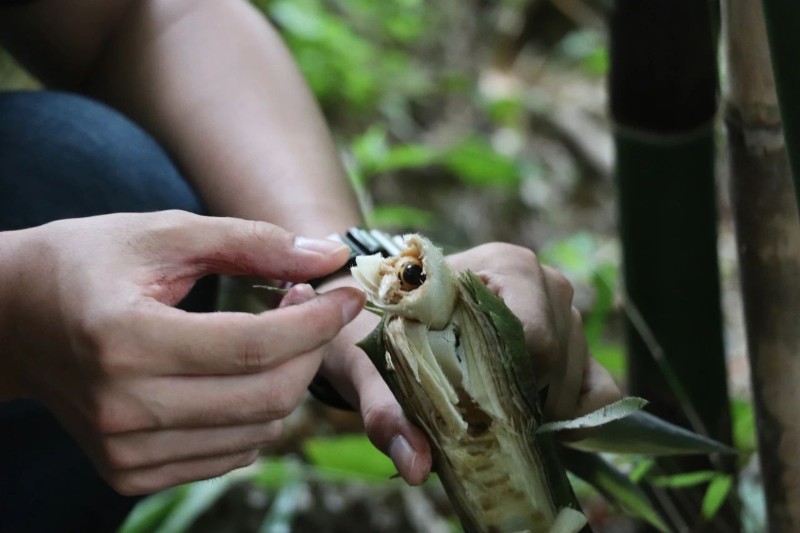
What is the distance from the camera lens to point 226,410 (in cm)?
39

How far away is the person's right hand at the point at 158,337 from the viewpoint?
0.37m

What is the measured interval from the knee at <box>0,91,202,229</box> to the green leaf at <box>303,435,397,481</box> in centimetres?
28

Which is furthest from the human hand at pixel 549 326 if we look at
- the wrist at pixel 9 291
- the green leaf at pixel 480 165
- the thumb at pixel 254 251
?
the green leaf at pixel 480 165

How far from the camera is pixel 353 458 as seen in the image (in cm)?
85

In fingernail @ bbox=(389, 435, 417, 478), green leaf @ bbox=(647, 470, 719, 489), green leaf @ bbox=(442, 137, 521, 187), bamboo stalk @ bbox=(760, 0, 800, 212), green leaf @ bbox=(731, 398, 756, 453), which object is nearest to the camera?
bamboo stalk @ bbox=(760, 0, 800, 212)

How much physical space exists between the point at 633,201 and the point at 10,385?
0.39 meters

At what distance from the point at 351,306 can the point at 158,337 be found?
87 mm

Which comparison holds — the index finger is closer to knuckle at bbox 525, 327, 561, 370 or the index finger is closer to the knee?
knuckle at bbox 525, 327, 561, 370

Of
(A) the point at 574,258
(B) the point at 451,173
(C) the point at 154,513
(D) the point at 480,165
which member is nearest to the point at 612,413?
(C) the point at 154,513

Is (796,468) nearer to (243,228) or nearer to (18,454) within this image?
(243,228)

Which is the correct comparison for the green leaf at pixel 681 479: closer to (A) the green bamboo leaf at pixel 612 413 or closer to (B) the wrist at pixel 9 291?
(A) the green bamboo leaf at pixel 612 413

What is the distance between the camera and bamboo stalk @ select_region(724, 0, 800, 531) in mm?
443

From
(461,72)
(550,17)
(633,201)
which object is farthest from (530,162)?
(633,201)

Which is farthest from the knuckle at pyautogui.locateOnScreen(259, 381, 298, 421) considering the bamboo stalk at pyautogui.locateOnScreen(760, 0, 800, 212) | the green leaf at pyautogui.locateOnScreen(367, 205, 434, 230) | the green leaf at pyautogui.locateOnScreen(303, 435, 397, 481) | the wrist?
the green leaf at pyautogui.locateOnScreen(367, 205, 434, 230)
